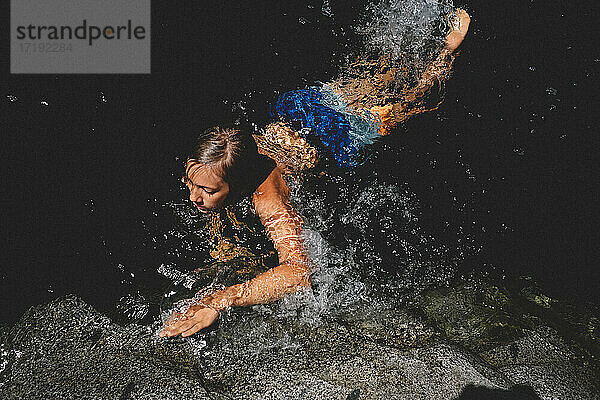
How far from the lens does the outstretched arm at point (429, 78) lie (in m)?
2.88

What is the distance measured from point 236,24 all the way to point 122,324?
81.9 inches

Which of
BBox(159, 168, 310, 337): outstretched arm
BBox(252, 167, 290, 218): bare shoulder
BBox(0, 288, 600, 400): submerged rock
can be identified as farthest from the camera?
BBox(252, 167, 290, 218): bare shoulder

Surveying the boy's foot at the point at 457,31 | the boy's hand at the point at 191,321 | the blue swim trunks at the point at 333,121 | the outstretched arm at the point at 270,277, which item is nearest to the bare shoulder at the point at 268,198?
the outstretched arm at the point at 270,277

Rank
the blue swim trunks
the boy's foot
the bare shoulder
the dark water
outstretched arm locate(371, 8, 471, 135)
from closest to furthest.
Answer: the bare shoulder
the dark water
the blue swim trunks
outstretched arm locate(371, 8, 471, 135)
the boy's foot

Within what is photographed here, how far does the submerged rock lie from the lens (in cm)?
184

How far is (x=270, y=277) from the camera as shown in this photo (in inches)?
79.3

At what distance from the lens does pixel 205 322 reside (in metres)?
1.91

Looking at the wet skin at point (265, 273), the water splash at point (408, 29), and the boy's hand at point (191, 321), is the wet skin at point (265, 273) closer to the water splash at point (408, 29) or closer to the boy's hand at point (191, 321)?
the boy's hand at point (191, 321)

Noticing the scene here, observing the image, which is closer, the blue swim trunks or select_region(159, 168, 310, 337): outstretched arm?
select_region(159, 168, 310, 337): outstretched arm

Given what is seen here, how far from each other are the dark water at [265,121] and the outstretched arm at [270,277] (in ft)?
1.32

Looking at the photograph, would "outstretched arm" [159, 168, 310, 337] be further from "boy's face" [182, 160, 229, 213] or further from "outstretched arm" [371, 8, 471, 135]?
"outstretched arm" [371, 8, 471, 135]

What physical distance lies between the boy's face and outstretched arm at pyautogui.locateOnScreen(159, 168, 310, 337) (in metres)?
0.25

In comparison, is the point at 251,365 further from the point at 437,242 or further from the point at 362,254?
the point at 437,242

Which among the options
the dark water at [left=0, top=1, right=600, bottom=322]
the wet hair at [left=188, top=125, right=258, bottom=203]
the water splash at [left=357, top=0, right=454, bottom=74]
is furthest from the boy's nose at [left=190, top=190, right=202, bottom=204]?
the water splash at [left=357, top=0, right=454, bottom=74]
